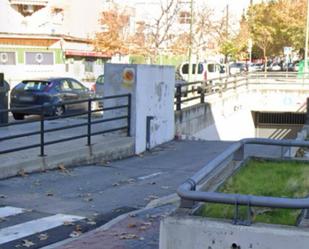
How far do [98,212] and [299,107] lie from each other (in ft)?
90.8

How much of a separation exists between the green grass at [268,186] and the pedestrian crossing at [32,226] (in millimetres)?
2141

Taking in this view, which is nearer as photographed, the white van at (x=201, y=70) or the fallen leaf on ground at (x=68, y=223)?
the fallen leaf on ground at (x=68, y=223)

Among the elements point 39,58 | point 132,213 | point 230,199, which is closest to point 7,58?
point 39,58

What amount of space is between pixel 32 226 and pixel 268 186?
2983 millimetres

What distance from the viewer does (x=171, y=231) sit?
4496 millimetres

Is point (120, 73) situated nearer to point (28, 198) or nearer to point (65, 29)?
point (28, 198)

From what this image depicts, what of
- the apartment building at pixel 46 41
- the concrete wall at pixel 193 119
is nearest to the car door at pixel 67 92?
the concrete wall at pixel 193 119

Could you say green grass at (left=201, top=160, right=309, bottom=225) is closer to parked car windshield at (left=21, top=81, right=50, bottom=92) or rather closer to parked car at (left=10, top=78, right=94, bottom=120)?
parked car at (left=10, top=78, right=94, bottom=120)

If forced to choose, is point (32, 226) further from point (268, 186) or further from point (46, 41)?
point (46, 41)

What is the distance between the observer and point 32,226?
722cm

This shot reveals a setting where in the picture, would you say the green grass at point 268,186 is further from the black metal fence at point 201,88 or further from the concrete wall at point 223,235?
the black metal fence at point 201,88

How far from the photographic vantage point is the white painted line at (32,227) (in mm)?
6756

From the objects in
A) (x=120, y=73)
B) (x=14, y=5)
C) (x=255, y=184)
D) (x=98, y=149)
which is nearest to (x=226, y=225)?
(x=255, y=184)

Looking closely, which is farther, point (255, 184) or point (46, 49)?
point (46, 49)
